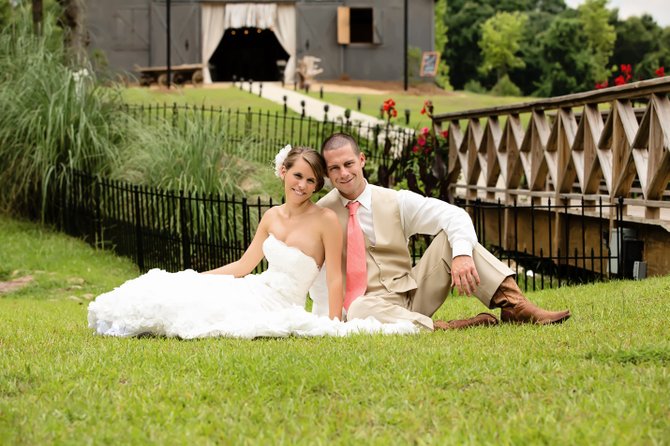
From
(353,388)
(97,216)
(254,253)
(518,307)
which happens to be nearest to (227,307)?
(254,253)

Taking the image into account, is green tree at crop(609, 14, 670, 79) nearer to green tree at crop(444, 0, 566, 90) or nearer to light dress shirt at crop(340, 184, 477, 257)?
green tree at crop(444, 0, 566, 90)

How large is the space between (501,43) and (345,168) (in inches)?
2269

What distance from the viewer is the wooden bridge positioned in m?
9.24

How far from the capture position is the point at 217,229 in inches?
484

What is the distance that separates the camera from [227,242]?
37.4 feet

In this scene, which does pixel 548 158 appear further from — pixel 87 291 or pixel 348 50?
pixel 348 50

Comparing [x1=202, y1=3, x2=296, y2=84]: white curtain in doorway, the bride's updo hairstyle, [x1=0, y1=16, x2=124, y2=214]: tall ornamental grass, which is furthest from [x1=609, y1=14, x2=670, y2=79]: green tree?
the bride's updo hairstyle

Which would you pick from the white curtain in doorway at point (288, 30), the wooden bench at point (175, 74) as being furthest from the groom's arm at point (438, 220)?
the white curtain in doorway at point (288, 30)

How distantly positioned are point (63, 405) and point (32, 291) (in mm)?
7142

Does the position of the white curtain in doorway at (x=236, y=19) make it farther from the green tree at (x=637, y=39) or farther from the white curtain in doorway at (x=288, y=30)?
the green tree at (x=637, y=39)

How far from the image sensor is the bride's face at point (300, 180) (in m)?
6.27

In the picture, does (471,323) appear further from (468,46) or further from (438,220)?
(468,46)

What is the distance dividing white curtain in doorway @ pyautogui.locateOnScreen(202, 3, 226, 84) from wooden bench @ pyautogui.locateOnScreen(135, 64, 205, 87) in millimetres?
906

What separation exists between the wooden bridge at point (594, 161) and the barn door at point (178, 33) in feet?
77.4
